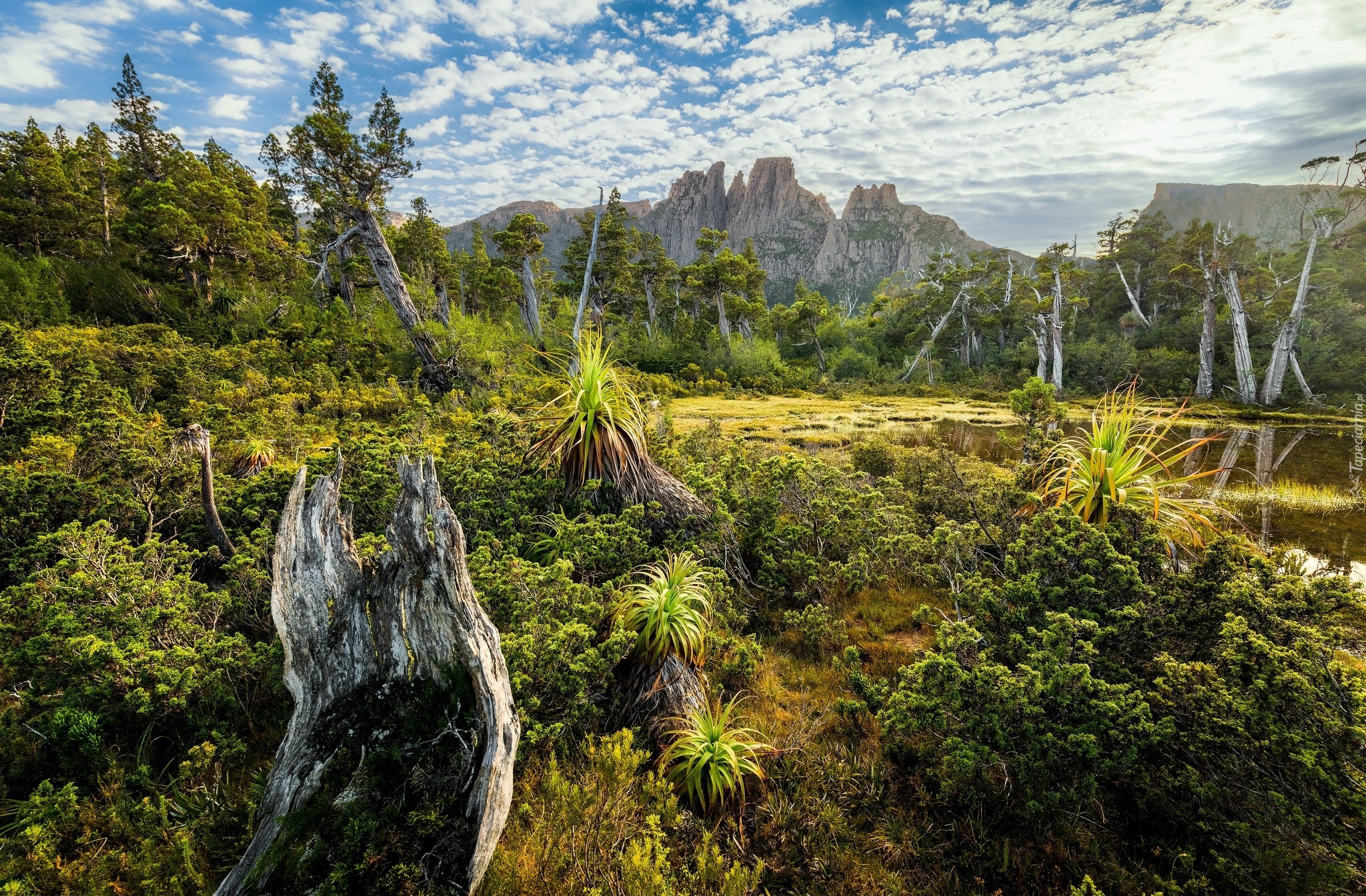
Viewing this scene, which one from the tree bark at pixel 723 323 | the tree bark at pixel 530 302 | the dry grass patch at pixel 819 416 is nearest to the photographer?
the dry grass patch at pixel 819 416

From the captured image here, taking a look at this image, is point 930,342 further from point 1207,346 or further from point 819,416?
point 819,416

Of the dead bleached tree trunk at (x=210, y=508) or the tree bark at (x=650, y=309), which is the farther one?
the tree bark at (x=650, y=309)

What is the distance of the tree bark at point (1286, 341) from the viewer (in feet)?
74.6

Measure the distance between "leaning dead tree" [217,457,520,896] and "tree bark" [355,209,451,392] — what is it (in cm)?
1127

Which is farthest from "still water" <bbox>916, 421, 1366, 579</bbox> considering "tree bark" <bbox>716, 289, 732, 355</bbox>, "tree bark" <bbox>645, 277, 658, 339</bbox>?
"tree bark" <bbox>645, 277, 658, 339</bbox>

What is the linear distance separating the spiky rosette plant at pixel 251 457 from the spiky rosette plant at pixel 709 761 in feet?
20.5

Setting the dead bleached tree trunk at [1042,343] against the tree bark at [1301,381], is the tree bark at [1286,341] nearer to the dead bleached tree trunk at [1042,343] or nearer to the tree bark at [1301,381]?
the tree bark at [1301,381]

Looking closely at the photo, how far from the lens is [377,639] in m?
2.57

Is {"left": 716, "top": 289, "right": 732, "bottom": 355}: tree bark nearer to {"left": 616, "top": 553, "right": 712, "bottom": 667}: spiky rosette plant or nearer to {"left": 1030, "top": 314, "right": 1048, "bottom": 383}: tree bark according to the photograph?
{"left": 1030, "top": 314, "right": 1048, "bottom": 383}: tree bark

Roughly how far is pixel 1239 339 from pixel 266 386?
39.6 m

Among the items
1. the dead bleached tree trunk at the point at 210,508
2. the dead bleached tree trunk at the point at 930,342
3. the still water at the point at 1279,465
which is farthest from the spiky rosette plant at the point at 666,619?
the dead bleached tree trunk at the point at 930,342

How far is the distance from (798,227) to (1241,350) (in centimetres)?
12630

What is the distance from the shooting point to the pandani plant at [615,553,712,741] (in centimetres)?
333

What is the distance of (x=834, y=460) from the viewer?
962 centimetres
